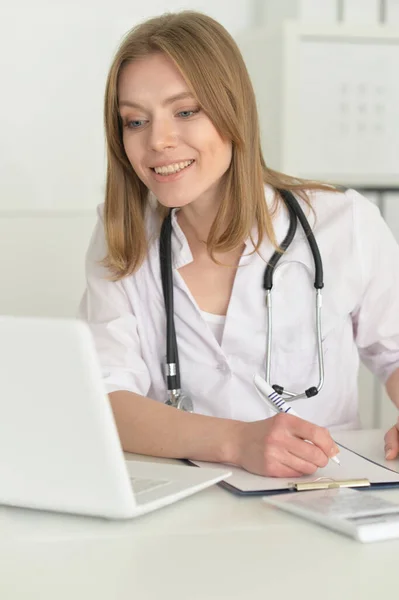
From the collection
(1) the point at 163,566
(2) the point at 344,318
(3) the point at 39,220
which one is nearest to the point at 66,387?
→ (1) the point at 163,566

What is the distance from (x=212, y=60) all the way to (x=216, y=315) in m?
0.44

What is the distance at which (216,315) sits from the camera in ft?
5.67

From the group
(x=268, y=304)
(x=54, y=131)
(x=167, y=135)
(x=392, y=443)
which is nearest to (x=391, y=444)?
(x=392, y=443)

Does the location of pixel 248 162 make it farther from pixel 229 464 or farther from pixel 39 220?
pixel 39 220

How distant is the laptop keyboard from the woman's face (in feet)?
1.98

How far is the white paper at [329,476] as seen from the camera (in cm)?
123

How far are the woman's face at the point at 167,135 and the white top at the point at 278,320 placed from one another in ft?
0.48

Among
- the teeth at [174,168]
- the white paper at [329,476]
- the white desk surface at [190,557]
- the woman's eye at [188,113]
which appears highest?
the woman's eye at [188,113]

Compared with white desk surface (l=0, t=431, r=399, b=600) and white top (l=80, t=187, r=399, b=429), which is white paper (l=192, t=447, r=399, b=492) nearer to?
white desk surface (l=0, t=431, r=399, b=600)

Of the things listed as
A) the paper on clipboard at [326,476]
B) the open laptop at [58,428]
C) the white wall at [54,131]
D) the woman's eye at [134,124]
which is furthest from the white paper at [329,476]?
the white wall at [54,131]

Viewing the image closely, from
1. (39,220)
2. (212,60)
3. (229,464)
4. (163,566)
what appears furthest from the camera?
(39,220)

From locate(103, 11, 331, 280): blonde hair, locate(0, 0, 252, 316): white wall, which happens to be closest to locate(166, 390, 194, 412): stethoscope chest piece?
locate(103, 11, 331, 280): blonde hair

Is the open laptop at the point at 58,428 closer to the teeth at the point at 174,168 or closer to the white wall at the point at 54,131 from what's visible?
the teeth at the point at 174,168

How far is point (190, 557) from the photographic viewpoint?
97 centimetres
